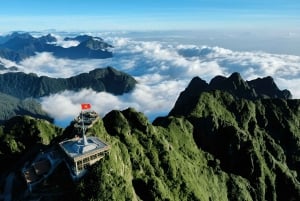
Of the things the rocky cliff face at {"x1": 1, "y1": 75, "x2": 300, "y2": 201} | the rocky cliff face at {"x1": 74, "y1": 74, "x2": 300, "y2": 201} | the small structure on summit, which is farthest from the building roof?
the rocky cliff face at {"x1": 74, "y1": 74, "x2": 300, "y2": 201}

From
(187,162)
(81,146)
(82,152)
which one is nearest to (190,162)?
(187,162)

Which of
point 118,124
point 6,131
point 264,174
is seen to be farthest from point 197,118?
point 6,131

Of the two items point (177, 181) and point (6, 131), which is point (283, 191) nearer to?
point (177, 181)

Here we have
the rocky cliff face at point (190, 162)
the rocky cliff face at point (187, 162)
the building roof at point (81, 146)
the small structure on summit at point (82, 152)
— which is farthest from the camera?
the rocky cliff face at point (190, 162)

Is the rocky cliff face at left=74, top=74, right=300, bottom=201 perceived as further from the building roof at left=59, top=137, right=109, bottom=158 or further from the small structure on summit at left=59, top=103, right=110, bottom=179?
the building roof at left=59, top=137, right=109, bottom=158

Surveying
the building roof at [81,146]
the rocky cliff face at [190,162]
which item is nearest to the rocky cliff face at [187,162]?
the rocky cliff face at [190,162]

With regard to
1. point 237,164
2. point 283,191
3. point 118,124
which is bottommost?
point 283,191

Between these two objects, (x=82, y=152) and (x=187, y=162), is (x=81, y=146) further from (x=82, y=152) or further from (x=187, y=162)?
(x=187, y=162)

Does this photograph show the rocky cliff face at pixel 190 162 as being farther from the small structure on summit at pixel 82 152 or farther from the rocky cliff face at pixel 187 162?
the small structure on summit at pixel 82 152
